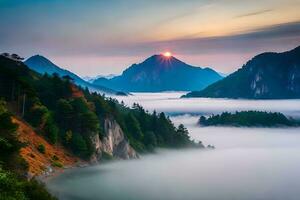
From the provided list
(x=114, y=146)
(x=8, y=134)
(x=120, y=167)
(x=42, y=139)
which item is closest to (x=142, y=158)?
(x=114, y=146)

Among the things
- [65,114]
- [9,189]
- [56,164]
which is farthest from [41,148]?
[9,189]

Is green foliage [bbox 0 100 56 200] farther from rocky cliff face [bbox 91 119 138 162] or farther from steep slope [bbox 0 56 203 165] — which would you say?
rocky cliff face [bbox 91 119 138 162]

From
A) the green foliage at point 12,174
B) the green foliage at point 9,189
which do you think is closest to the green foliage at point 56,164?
the green foliage at point 12,174

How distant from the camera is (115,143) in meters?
130

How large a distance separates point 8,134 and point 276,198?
58536 mm

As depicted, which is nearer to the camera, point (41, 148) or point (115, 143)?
point (41, 148)

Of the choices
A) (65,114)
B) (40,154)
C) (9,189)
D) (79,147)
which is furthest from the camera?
(65,114)

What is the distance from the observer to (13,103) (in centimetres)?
10412

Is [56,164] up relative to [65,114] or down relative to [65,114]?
down

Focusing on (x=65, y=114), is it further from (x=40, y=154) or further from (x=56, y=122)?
(x=40, y=154)

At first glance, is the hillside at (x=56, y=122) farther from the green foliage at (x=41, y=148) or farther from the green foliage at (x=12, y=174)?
the green foliage at (x=12, y=174)

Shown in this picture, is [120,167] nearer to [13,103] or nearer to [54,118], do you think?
[54,118]

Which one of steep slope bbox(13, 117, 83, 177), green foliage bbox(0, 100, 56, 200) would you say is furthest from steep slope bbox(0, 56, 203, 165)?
green foliage bbox(0, 100, 56, 200)

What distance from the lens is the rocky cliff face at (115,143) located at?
122875mm
